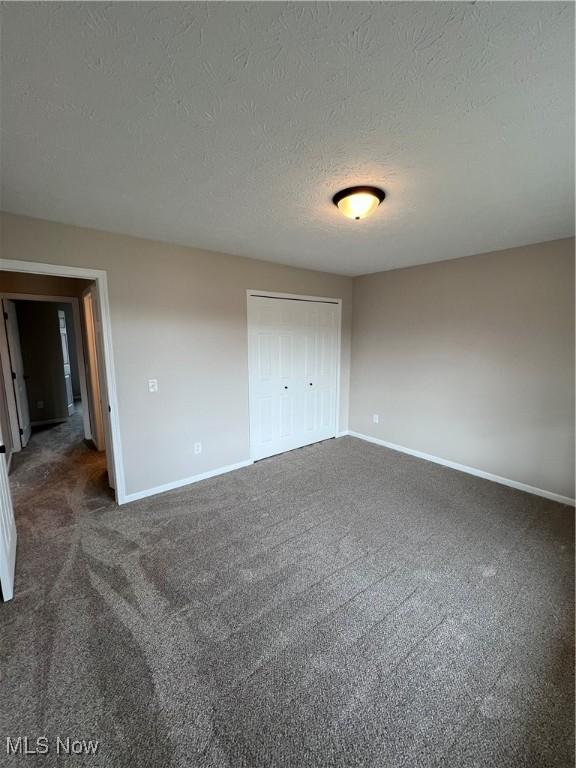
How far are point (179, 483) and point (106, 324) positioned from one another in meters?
1.71

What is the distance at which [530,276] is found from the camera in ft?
9.65

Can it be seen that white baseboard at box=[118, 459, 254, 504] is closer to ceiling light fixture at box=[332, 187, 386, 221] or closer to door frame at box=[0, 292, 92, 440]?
door frame at box=[0, 292, 92, 440]

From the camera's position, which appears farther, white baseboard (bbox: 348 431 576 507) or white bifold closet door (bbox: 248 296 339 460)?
white bifold closet door (bbox: 248 296 339 460)

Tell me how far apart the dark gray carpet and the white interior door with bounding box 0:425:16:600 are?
0.09 metres

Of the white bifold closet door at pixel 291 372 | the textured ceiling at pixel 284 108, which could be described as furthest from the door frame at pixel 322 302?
the textured ceiling at pixel 284 108

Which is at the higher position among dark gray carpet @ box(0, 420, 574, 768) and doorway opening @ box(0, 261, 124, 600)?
doorway opening @ box(0, 261, 124, 600)

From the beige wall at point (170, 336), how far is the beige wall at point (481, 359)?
5.54ft

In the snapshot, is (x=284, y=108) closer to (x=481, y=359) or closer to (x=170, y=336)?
(x=170, y=336)

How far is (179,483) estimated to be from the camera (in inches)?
127

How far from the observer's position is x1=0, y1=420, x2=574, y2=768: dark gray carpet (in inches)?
47.1

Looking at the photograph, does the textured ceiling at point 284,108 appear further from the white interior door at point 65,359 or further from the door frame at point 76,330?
the white interior door at point 65,359

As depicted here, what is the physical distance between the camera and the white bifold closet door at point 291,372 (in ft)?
12.2

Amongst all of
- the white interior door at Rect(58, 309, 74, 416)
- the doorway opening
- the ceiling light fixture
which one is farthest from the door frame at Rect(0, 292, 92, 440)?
the ceiling light fixture

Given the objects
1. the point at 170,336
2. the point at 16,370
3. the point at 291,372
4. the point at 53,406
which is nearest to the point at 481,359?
the point at 291,372
